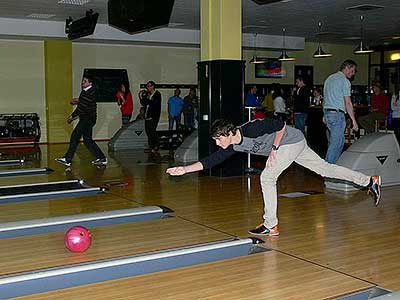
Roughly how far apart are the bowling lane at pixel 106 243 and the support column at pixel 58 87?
344 inches

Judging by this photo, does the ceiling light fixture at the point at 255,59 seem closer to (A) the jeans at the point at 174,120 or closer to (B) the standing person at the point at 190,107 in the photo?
(B) the standing person at the point at 190,107

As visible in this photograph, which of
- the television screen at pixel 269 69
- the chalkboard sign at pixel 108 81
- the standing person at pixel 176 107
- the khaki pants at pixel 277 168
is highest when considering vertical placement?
the television screen at pixel 269 69

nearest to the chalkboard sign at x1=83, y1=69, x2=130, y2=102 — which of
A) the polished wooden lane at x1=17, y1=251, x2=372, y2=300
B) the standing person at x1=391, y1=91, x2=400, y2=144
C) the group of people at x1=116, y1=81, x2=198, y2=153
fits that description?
the group of people at x1=116, y1=81, x2=198, y2=153

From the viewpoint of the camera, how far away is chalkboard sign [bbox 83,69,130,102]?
13198 mm

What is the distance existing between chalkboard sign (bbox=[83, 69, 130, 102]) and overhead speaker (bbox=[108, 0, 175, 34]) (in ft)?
20.1

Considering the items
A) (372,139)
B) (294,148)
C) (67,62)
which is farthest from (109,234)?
(67,62)

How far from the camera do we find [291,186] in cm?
605

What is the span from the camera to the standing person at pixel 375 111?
10.1 metres

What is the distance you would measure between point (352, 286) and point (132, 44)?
36.3ft

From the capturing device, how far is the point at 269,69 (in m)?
15.3

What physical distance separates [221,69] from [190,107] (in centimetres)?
694

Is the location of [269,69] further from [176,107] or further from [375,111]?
[375,111]

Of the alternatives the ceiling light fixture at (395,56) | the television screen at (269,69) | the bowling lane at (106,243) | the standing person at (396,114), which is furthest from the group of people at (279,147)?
the ceiling light fixture at (395,56)

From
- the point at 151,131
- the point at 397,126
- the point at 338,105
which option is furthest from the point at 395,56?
the point at 338,105
